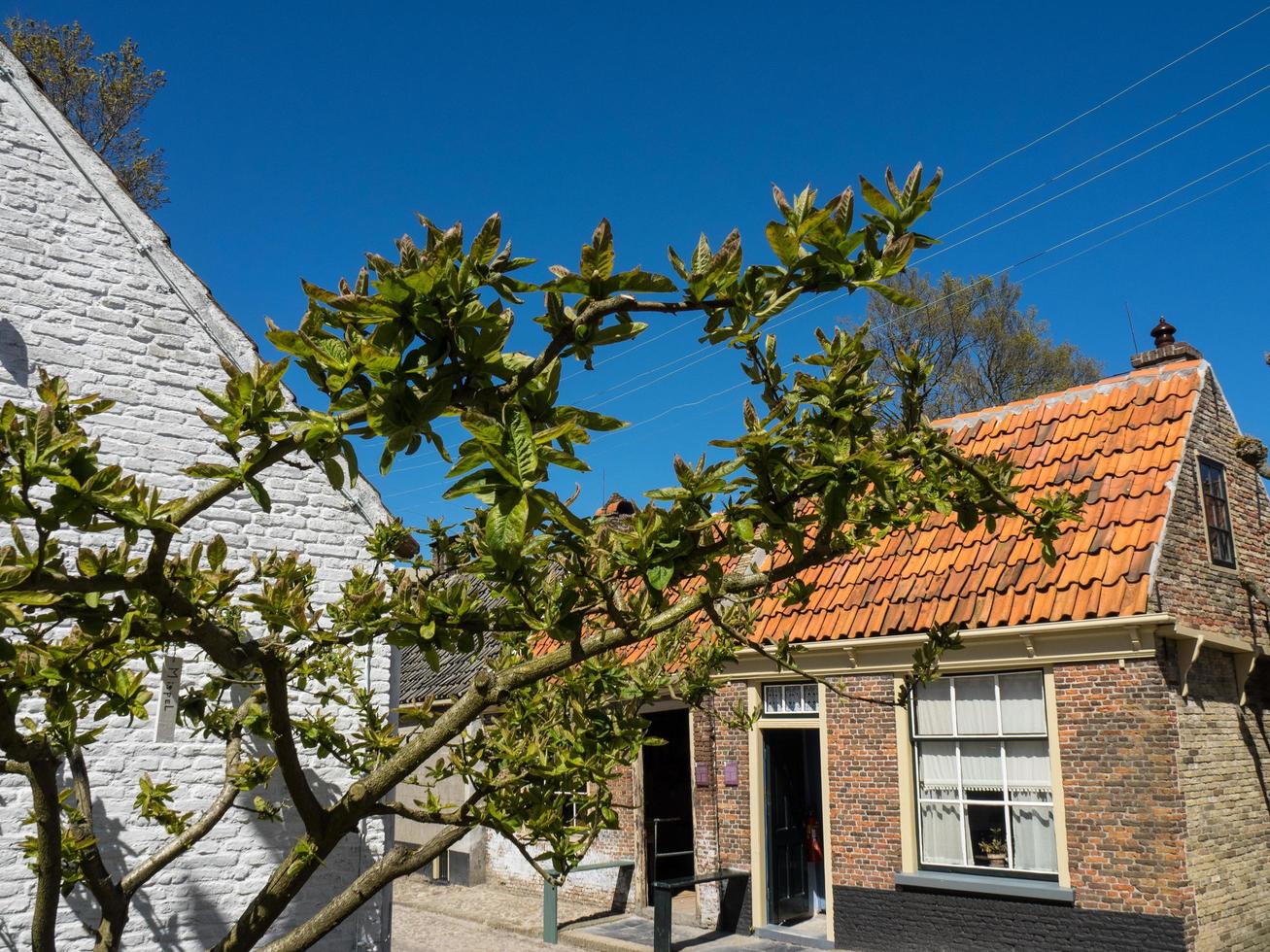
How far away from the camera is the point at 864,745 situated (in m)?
11.8

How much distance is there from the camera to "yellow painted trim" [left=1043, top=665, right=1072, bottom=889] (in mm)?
10008

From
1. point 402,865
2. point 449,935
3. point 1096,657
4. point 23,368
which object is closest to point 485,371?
point 402,865

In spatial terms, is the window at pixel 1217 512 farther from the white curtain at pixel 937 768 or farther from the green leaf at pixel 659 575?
the green leaf at pixel 659 575

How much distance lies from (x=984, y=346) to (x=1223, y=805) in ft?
54.4

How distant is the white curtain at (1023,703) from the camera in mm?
10586

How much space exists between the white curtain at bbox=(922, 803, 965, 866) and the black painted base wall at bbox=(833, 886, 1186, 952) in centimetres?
40

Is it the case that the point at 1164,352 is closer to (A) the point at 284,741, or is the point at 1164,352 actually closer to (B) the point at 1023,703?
(B) the point at 1023,703

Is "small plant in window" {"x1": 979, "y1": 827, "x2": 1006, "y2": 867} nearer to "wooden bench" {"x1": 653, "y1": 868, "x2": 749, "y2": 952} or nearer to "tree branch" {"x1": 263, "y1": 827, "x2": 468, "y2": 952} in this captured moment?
"wooden bench" {"x1": 653, "y1": 868, "x2": 749, "y2": 952}

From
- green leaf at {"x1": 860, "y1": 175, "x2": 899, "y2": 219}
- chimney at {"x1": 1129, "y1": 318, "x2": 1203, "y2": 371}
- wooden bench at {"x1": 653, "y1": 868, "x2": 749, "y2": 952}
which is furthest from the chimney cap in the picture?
green leaf at {"x1": 860, "y1": 175, "x2": 899, "y2": 219}

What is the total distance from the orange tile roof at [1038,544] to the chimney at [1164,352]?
0.28 meters

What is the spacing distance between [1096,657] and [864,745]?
291cm

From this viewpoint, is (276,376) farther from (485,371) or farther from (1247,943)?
(1247,943)

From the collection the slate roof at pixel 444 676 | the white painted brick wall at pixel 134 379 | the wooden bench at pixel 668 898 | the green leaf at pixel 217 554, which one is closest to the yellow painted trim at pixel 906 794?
the wooden bench at pixel 668 898

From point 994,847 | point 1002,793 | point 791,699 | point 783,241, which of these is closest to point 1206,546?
point 1002,793
